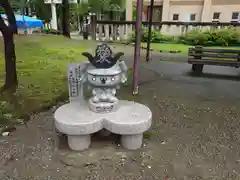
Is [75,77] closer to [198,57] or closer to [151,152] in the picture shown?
[151,152]

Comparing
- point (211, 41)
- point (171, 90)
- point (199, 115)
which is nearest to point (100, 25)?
point (211, 41)

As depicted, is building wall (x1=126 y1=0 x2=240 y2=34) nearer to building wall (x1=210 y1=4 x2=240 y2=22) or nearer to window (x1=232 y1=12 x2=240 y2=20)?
building wall (x1=210 y1=4 x2=240 y2=22)

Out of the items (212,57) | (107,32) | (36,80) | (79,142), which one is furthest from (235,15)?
(79,142)

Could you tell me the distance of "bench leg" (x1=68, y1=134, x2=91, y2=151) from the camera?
2793 mm

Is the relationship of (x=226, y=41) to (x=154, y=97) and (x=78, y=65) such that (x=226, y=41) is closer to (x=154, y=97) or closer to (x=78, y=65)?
(x=154, y=97)

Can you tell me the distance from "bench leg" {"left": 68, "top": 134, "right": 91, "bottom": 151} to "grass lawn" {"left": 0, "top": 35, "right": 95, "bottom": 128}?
4.56ft

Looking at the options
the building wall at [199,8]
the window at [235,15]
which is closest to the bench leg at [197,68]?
the building wall at [199,8]

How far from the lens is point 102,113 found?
2.93m

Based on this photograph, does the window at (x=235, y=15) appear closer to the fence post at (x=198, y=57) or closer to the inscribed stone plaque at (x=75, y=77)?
the fence post at (x=198, y=57)

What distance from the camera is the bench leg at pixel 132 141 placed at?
286 cm

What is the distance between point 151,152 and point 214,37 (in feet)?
35.7

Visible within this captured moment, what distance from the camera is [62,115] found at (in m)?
2.86

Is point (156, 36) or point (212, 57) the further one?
point (156, 36)

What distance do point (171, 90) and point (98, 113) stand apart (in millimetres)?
2758
